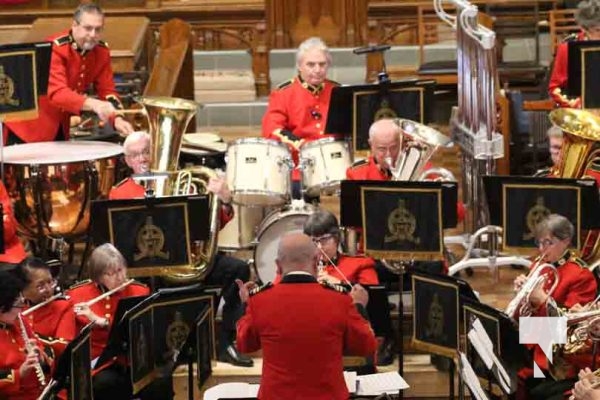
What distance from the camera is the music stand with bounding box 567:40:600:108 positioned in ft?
28.9

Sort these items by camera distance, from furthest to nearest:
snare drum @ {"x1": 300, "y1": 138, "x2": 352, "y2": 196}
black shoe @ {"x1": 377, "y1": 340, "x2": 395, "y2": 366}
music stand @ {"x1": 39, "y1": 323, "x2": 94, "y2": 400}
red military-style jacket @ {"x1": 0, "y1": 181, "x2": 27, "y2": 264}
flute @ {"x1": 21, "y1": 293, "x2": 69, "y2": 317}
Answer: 1. snare drum @ {"x1": 300, "y1": 138, "x2": 352, "y2": 196}
2. black shoe @ {"x1": 377, "y1": 340, "x2": 395, "y2": 366}
3. red military-style jacket @ {"x1": 0, "y1": 181, "x2": 27, "y2": 264}
4. flute @ {"x1": 21, "y1": 293, "x2": 69, "y2": 317}
5. music stand @ {"x1": 39, "y1": 323, "x2": 94, "y2": 400}

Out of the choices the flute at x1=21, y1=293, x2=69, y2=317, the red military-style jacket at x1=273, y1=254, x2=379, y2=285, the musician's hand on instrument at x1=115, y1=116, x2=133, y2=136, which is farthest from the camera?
the musician's hand on instrument at x1=115, y1=116, x2=133, y2=136

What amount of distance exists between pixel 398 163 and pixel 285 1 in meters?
5.80

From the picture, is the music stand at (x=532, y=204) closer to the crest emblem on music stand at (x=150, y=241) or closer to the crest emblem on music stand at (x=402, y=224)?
the crest emblem on music stand at (x=402, y=224)

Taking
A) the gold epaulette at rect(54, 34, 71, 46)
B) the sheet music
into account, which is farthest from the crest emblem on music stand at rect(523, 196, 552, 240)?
the gold epaulette at rect(54, 34, 71, 46)

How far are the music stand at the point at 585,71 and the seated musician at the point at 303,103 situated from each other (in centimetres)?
136

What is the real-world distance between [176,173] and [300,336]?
223 centimetres

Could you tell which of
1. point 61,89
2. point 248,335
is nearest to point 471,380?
point 248,335

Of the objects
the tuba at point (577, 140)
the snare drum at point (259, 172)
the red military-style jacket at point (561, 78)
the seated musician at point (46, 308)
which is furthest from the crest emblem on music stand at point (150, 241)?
the red military-style jacket at point (561, 78)

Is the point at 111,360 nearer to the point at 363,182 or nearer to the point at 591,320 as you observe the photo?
the point at 363,182

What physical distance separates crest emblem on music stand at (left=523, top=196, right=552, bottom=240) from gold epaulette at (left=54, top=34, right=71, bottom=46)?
2.94 meters

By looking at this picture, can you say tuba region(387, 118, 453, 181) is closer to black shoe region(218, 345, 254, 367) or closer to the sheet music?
black shoe region(218, 345, 254, 367)

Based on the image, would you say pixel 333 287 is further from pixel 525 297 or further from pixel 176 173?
pixel 176 173

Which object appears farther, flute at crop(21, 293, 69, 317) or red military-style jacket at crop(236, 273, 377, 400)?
flute at crop(21, 293, 69, 317)
